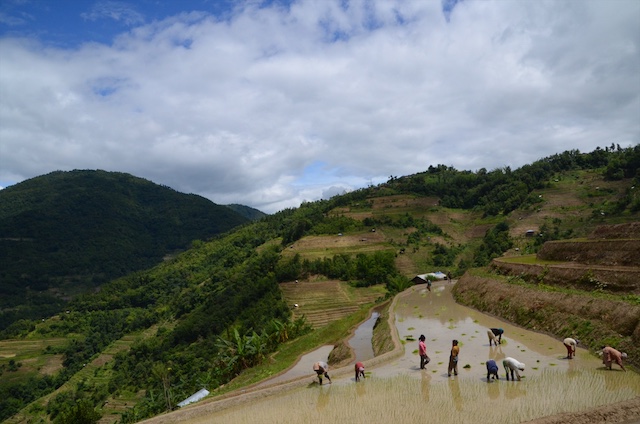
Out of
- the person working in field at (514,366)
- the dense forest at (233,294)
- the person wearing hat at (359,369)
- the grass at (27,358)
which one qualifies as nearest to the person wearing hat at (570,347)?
the person working in field at (514,366)

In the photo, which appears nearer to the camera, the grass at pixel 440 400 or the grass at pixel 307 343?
the grass at pixel 440 400

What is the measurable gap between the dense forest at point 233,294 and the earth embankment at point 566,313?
1897cm

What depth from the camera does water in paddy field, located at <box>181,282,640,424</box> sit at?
40.8 feet

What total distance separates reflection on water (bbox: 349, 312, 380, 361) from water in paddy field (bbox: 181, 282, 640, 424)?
4.93 metres

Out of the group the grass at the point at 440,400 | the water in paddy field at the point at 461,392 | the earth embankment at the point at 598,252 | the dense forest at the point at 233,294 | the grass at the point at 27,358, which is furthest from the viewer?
the grass at the point at 27,358

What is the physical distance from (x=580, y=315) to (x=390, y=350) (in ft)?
32.1

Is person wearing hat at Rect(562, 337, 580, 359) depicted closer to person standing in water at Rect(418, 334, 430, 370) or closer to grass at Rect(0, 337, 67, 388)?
person standing in water at Rect(418, 334, 430, 370)

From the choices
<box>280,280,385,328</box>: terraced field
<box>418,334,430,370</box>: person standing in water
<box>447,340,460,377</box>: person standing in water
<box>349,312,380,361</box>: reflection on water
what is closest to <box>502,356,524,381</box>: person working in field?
<box>447,340,460,377</box>: person standing in water

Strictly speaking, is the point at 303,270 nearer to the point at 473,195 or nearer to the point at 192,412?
the point at 192,412

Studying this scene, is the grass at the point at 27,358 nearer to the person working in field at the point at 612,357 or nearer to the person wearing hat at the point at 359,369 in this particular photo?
the person wearing hat at the point at 359,369

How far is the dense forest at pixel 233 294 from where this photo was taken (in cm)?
4338

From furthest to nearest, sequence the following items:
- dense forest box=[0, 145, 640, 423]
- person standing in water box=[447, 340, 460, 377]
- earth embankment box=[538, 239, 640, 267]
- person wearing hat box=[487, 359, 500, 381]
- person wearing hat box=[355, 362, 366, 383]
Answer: dense forest box=[0, 145, 640, 423] < earth embankment box=[538, 239, 640, 267] < person wearing hat box=[355, 362, 366, 383] < person standing in water box=[447, 340, 460, 377] < person wearing hat box=[487, 359, 500, 381]

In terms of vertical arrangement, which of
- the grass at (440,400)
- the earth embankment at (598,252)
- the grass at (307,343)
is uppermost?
the earth embankment at (598,252)

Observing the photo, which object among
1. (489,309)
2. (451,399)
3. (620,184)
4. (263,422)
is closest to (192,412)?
(263,422)
